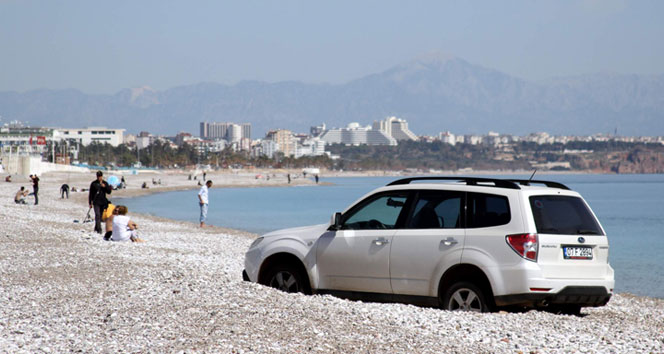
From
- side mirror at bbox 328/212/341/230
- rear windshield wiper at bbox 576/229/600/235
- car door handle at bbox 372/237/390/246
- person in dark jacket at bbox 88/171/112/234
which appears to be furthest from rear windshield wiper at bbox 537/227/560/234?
person in dark jacket at bbox 88/171/112/234

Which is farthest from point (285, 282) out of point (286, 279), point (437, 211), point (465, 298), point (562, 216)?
point (562, 216)

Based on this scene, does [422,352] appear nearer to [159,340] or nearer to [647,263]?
[159,340]

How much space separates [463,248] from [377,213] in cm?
125

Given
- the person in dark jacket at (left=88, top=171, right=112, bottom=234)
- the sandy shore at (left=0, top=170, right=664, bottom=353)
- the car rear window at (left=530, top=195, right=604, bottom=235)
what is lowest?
the sandy shore at (left=0, top=170, right=664, bottom=353)

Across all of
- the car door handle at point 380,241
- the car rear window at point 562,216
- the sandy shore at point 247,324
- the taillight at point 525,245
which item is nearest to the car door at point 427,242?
the car door handle at point 380,241

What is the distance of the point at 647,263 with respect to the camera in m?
30.1

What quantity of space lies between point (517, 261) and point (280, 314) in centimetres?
254

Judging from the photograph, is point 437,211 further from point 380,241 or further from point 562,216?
point 562,216

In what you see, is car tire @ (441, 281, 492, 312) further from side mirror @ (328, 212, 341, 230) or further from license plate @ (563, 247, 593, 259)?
side mirror @ (328, 212, 341, 230)

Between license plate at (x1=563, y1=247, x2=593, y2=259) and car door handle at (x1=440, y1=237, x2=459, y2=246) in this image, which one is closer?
license plate at (x1=563, y1=247, x2=593, y2=259)

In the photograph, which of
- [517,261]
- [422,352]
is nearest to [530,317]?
[517,261]

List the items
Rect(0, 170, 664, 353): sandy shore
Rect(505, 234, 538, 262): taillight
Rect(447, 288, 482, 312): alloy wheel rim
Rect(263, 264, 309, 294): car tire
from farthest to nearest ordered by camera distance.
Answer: Rect(263, 264, 309, 294): car tire → Rect(447, 288, 482, 312): alloy wheel rim → Rect(505, 234, 538, 262): taillight → Rect(0, 170, 664, 353): sandy shore

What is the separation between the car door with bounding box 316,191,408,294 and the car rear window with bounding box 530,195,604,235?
159 cm

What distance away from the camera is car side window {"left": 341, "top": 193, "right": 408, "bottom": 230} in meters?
9.67
